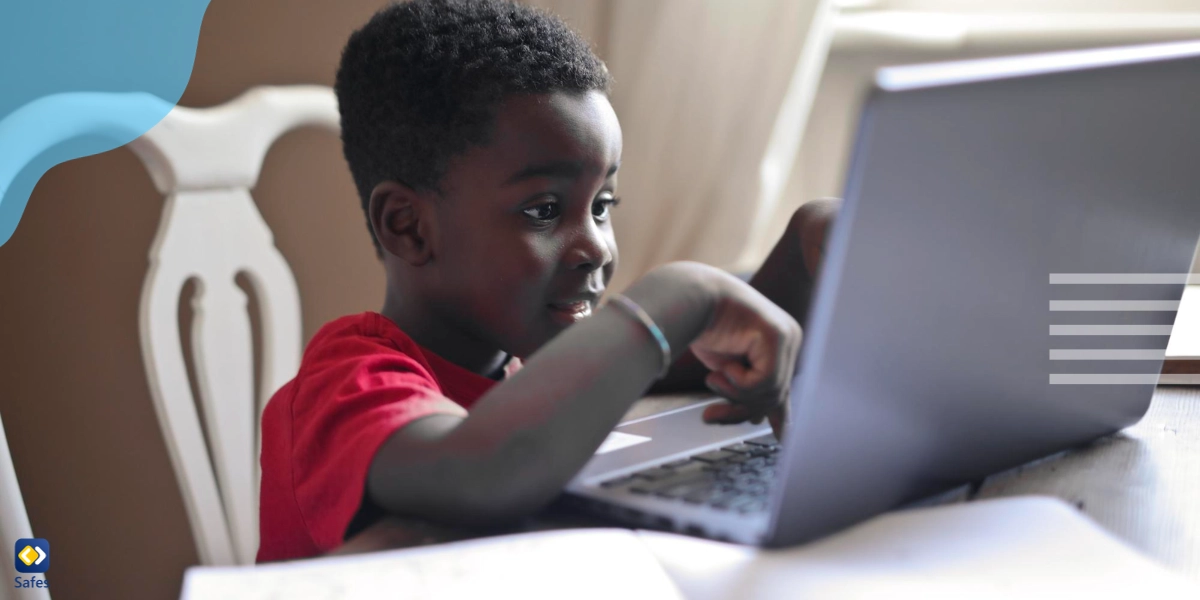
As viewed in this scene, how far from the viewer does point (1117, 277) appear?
0.42 m

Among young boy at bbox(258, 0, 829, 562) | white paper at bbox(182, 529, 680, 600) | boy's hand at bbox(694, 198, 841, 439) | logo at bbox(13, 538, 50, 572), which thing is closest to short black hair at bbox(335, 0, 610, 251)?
young boy at bbox(258, 0, 829, 562)

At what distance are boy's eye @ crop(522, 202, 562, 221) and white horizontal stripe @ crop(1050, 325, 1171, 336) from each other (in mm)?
324

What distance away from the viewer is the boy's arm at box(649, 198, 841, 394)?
0.74 metres

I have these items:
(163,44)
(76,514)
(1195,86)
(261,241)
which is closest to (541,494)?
(1195,86)

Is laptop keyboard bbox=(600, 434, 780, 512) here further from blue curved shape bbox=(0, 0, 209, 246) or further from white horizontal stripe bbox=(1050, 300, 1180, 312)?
blue curved shape bbox=(0, 0, 209, 246)

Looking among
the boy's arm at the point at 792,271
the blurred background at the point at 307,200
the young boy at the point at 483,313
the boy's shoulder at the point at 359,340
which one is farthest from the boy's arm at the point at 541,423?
the blurred background at the point at 307,200

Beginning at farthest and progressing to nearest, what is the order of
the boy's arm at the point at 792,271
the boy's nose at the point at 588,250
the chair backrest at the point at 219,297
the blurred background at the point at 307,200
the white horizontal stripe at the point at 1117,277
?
1. the blurred background at the point at 307,200
2. the chair backrest at the point at 219,297
3. the boy's arm at the point at 792,271
4. the boy's nose at the point at 588,250
5. the white horizontal stripe at the point at 1117,277

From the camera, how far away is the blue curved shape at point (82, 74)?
0.80 metres

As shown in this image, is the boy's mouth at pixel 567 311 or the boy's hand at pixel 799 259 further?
the boy's hand at pixel 799 259

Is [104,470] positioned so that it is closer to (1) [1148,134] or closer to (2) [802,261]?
(2) [802,261]

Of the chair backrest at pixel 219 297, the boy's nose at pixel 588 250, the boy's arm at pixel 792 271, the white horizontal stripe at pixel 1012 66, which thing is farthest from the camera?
A: the chair backrest at pixel 219 297

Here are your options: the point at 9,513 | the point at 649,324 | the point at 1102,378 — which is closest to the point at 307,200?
the point at 9,513

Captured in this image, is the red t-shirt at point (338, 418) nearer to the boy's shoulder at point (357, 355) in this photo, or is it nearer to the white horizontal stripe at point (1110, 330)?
the boy's shoulder at point (357, 355)

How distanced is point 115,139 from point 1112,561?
84 centimetres
